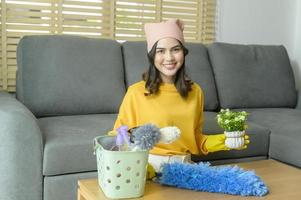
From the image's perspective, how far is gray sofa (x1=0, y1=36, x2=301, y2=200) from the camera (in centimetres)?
173

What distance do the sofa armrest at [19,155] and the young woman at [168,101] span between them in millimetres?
356

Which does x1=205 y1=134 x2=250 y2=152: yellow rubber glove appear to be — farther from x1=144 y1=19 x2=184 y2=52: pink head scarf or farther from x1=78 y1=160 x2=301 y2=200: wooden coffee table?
x1=144 y1=19 x2=184 y2=52: pink head scarf

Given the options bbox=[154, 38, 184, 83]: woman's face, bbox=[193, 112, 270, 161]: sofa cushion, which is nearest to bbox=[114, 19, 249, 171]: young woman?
bbox=[154, 38, 184, 83]: woman's face

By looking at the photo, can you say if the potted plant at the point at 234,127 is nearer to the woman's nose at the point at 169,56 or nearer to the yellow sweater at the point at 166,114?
the yellow sweater at the point at 166,114

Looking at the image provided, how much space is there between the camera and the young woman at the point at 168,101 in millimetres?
1615

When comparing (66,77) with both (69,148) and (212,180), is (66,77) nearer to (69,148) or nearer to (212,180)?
(69,148)

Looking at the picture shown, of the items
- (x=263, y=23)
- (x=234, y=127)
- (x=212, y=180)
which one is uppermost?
(x=263, y=23)

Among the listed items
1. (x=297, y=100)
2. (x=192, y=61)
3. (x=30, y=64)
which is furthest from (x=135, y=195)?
(x=297, y=100)

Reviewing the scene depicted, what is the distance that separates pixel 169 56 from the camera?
1.61 m

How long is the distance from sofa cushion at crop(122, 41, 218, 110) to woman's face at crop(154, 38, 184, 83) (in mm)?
864

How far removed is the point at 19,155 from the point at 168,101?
2.09 feet

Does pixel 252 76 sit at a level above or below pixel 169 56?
below

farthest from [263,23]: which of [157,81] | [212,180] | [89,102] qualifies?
[212,180]

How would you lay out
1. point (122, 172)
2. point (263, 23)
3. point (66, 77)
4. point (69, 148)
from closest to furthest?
point (122, 172)
point (69, 148)
point (66, 77)
point (263, 23)
